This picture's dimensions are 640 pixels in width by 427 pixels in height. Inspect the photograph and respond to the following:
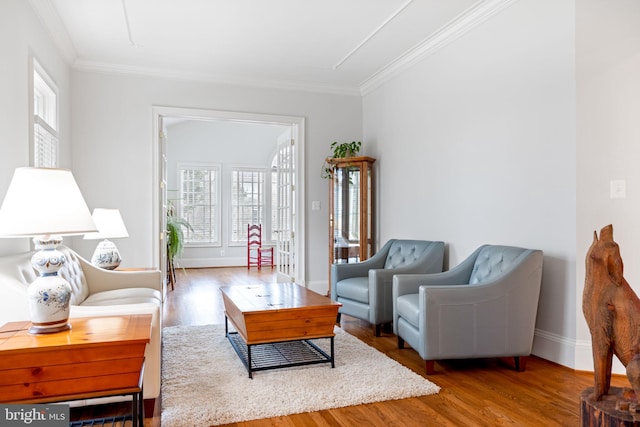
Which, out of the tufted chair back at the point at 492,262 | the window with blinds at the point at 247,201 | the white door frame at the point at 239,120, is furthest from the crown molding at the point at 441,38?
the window with blinds at the point at 247,201

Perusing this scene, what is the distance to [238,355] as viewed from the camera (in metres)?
3.24

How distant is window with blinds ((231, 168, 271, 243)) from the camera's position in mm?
9523

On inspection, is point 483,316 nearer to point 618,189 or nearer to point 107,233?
point 618,189

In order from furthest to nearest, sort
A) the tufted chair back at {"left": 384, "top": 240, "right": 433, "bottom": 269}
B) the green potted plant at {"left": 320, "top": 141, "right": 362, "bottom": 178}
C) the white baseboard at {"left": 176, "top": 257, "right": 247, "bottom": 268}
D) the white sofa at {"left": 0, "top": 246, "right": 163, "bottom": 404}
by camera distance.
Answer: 1. the white baseboard at {"left": 176, "top": 257, "right": 247, "bottom": 268}
2. the green potted plant at {"left": 320, "top": 141, "right": 362, "bottom": 178}
3. the tufted chair back at {"left": 384, "top": 240, "right": 433, "bottom": 269}
4. the white sofa at {"left": 0, "top": 246, "right": 163, "bottom": 404}

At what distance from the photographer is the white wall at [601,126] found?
9.70 ft

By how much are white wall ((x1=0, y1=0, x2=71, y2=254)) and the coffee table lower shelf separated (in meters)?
1.69

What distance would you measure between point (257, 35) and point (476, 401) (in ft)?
11.7

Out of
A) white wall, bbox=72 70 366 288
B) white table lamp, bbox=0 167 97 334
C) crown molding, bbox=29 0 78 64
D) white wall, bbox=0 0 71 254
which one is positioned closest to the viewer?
white table lamp, bbox=0 167 97 334

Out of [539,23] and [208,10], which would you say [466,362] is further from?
[208,10]

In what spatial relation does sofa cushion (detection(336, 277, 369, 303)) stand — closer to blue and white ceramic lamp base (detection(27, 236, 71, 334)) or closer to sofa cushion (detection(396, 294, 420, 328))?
sofa cushion (detection(396, 294, 420, 328))

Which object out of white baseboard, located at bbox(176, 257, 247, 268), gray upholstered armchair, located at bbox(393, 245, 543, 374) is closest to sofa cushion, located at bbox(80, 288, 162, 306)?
gray upholstered armchair, located at bbox(393, 245, 543, 374)

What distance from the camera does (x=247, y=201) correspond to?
9625 mm

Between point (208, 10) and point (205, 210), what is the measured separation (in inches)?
237

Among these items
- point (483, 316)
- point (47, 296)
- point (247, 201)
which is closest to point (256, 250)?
point (247, 201)
